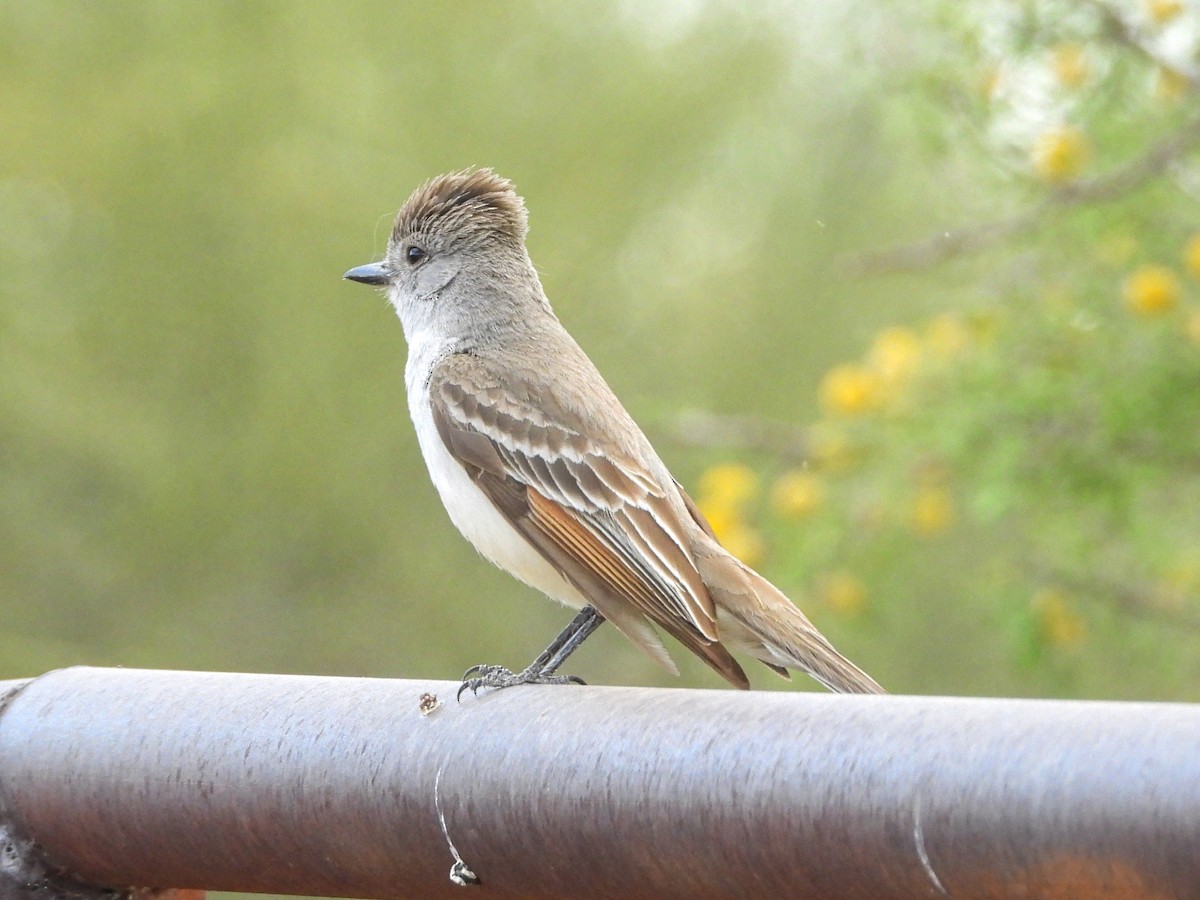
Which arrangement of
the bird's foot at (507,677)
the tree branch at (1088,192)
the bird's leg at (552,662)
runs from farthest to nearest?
the tree branch at (1088,192)
the bird's leg at (552,662)
the bird's foot at (507,677)

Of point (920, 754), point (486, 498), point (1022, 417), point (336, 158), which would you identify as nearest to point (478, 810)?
point (920, 754)

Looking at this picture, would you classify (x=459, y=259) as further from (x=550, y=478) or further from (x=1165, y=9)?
(x=1165, y=9)

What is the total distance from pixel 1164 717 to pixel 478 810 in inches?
37.9

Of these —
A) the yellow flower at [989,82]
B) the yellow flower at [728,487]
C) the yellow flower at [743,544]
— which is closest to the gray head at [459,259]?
the yellow flower at [728,487]

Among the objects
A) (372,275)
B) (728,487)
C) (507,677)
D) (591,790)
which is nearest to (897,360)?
(728,487)

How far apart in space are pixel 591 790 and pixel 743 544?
376cm

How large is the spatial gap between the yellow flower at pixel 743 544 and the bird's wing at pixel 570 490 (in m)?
0.97

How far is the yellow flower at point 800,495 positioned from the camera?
5.79 metres

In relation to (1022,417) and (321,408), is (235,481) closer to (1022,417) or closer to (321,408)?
(321,408)

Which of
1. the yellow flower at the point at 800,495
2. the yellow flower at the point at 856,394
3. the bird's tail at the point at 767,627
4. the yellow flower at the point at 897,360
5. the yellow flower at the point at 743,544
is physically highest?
the yellow flower at the point at 897,360

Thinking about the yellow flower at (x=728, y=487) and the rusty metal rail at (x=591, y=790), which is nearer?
the rusty metal rail at (x=591, y=790)

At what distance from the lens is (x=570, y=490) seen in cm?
482

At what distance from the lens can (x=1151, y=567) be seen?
19.0 ft

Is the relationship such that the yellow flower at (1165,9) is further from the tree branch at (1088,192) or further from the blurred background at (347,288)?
the blurred background at (347,288)
